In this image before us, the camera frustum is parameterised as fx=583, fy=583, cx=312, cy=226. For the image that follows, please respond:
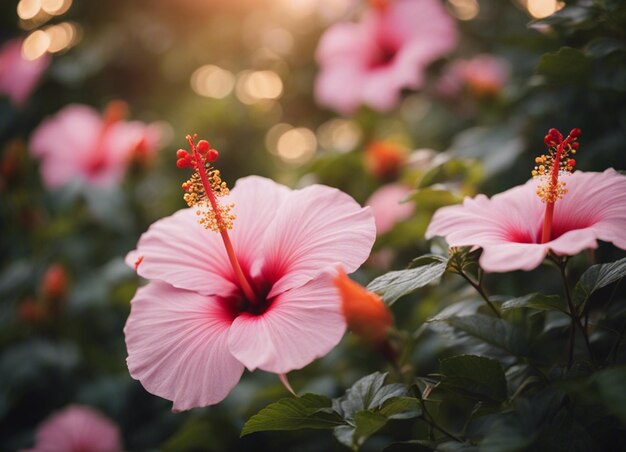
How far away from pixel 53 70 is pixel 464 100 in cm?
185

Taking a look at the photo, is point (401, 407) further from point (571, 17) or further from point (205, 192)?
point (571, 17)

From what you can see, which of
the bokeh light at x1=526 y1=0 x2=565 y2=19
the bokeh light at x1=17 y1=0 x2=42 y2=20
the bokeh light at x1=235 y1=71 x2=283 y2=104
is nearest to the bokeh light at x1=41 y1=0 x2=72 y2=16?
the bokeh light at x1=17 y1=0 x2=42 y2=20

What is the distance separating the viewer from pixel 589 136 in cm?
153

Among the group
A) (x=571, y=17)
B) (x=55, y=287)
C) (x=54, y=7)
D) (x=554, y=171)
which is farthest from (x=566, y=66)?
(x=54, y=7)

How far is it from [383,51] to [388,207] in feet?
2.47


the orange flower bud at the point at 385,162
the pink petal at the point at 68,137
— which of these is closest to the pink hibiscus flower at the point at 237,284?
the orange flower bud at the point at 385,162

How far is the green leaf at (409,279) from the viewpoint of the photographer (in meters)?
0.98

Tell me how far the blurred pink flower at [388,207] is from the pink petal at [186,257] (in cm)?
62

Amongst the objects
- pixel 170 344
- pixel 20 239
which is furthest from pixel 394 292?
pixel 20 239

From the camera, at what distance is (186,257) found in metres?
1.27

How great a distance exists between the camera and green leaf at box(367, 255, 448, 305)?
0.98 m

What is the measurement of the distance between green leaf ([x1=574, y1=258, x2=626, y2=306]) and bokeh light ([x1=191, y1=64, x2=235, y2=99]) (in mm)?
2208

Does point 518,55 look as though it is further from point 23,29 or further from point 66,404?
point 23,29

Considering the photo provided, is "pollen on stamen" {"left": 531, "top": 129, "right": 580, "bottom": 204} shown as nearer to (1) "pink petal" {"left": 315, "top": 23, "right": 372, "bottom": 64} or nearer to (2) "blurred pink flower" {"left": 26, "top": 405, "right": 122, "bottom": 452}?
(1) "pink petal" {"left": 315, "top": 23, "right": 372, "bottom": 64}
